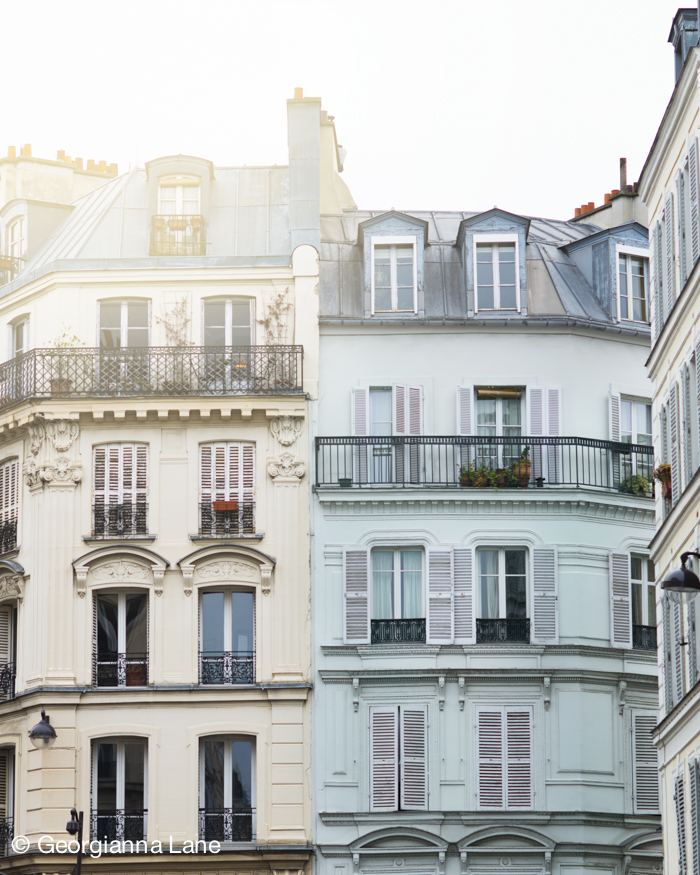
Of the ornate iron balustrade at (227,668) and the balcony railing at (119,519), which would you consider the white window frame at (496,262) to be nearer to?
the balcony railing at (119,519)

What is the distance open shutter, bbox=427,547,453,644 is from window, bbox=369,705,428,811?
5.32 ft

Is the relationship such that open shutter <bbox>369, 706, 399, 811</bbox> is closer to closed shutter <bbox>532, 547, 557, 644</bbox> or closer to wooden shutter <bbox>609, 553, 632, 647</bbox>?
closed shutter <bbox>532, 547, 557, 644</bbox>

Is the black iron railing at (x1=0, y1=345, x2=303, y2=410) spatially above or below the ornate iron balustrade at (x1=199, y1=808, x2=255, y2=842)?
above

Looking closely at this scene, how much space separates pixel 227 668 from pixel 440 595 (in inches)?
194

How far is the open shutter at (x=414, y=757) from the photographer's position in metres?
34.9

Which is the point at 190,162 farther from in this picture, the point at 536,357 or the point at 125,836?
the point at 125,836

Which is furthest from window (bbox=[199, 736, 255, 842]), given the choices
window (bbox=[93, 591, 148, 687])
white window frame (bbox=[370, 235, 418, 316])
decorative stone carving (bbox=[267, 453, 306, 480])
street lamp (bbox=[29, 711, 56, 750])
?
white window frame (bbox=[370, 235, 418, 316])

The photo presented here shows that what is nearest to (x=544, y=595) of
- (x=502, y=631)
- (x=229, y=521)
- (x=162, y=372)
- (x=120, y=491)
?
(x=502, y=631)

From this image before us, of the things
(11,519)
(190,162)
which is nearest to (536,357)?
(190,162)

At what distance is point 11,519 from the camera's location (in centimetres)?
3828

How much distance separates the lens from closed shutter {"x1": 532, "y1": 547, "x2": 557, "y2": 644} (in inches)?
1403

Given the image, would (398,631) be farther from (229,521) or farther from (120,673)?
(120,673)

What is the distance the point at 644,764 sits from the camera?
35344 millimetres

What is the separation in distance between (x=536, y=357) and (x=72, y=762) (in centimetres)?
1371
